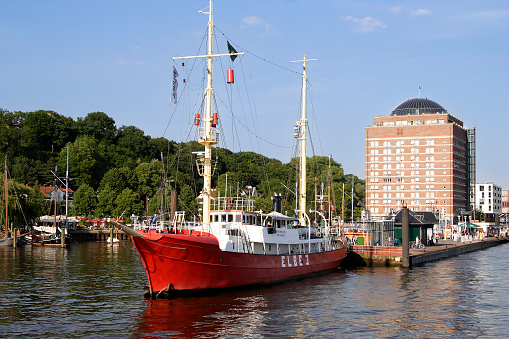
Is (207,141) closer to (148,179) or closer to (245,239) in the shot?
(245,239)

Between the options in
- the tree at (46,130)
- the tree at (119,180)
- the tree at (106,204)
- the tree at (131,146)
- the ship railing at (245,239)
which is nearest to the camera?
the ship railing at (245,239)

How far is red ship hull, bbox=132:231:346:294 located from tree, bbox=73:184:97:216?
291 feet

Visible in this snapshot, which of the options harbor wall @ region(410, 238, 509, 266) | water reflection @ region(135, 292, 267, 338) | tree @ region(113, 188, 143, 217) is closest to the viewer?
water reflection @ region(135, 292, 267, 338)

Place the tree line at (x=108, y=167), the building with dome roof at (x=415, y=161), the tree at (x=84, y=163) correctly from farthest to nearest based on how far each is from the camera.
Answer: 1. the building with dome roof at (x=415, y=161)
2. the tree at (x=84, y=163)
3. the tree line at (x=108, y=167)

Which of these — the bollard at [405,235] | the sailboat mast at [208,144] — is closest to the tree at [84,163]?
the bollard at [405,235]

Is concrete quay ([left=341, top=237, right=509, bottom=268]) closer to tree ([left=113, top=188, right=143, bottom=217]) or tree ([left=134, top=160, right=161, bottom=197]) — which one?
tree ([left=113, top=188, right=143, bottom=217])

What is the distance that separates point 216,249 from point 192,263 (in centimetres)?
181

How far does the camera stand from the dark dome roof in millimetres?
168500

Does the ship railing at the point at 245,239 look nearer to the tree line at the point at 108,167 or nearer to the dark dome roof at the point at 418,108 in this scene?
the tree line at the point at 108,167

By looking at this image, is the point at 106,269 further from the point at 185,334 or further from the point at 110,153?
the point at 110,153

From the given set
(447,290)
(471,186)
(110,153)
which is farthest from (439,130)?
(447,290)

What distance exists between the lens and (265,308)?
108 feet

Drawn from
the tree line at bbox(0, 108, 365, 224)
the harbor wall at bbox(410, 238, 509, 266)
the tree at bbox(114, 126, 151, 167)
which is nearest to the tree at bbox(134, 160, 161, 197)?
the tree line at bbox(0, 108, 365, 224)

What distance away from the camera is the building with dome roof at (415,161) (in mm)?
159500
